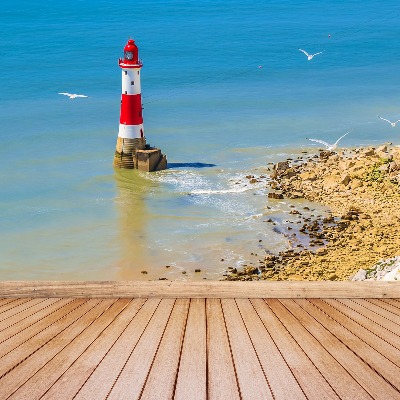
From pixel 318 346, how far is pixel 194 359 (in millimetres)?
996

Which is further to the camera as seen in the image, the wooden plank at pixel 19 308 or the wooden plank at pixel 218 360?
the wooden plank at pixel 19 308

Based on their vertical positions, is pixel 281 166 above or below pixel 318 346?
above

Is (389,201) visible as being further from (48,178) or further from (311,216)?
(48,178)

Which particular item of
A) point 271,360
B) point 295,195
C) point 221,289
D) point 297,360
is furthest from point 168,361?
point 295,195

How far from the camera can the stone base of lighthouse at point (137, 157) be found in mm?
30578

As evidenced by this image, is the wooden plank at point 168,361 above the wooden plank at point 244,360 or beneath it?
beneath

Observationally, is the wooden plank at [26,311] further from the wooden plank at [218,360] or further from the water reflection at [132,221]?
the water reflection at [132,221]

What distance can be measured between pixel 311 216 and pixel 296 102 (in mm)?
29517

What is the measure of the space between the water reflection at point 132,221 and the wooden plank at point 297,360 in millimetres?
11841

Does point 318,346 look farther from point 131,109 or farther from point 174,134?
point 174,134

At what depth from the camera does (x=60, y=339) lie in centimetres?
615

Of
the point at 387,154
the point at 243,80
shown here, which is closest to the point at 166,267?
the point at 387,154

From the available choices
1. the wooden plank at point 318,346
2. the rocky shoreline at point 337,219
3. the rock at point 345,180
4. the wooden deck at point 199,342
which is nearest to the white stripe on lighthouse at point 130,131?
the rocky shoreline at point 337,219

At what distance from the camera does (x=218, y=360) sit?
5.52 meters
